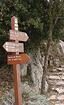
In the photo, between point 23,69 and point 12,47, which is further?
point 23,69

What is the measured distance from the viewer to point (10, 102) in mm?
3686

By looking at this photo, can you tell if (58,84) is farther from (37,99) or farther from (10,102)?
(10,102)

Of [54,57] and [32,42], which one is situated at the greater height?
[32,42]

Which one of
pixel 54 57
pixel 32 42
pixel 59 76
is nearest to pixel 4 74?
pixel 32 42

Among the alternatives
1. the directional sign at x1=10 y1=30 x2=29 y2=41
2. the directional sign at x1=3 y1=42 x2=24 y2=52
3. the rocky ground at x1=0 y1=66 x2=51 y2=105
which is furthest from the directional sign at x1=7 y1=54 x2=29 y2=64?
the rocky ground at x1=0 y1=66 x2=51 y2=105

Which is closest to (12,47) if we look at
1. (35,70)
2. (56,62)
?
(35,70)

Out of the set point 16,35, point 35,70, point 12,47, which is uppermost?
point 16,35

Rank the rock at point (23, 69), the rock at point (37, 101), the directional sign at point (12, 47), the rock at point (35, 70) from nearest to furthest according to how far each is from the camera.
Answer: the directional sign at point (12, 47) → the rock at point (37, 101) → the rock at point (23, 69) → the rock at point (35, 70)

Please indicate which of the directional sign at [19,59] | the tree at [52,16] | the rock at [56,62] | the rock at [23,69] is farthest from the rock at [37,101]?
the rock at [56,62]

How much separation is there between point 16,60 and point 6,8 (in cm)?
272

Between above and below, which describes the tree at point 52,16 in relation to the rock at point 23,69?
above

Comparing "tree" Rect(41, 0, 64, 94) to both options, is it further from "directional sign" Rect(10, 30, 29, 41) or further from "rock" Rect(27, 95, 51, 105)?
"directional sign" Rect(10, 30, 29, 41)

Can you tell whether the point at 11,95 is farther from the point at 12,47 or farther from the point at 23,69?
the point at 23,69

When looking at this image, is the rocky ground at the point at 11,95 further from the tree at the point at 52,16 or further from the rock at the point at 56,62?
the rock at the point at 56,62
